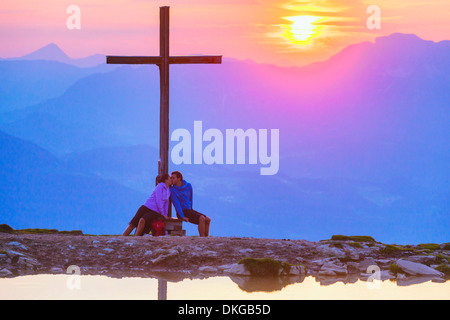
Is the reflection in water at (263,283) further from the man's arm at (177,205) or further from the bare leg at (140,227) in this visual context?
the man's arm at (177,205)

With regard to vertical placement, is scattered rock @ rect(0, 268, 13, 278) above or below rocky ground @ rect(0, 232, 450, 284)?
below

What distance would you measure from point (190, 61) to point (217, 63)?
2.79ft

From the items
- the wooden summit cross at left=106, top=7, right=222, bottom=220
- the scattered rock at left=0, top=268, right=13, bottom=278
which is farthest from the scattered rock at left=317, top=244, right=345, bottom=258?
the scattered rock at left=0, top=268, right=13, bottom=278

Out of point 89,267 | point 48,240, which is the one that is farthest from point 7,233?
point 89,267

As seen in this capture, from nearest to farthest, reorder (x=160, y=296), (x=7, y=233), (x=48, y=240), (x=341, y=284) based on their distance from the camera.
Answer: (x=160, y=296)
(x=341, y=284)
(x=48, y=240)
(x=7, y=233)

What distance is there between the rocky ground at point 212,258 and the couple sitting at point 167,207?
1945mm

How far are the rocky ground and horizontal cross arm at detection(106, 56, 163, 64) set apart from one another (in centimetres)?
642

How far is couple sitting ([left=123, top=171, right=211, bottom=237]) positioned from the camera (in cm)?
2217

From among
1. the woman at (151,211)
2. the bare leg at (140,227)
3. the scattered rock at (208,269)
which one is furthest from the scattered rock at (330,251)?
the bare leg at (140,227)

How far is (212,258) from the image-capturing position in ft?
60.1

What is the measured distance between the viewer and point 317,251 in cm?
1944

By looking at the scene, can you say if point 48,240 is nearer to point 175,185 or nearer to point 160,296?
point 175,185

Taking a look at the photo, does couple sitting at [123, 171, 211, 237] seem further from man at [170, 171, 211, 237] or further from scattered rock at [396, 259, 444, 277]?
scattered rock at [396, 259, 444, 277]

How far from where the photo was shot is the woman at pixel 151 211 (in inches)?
872
